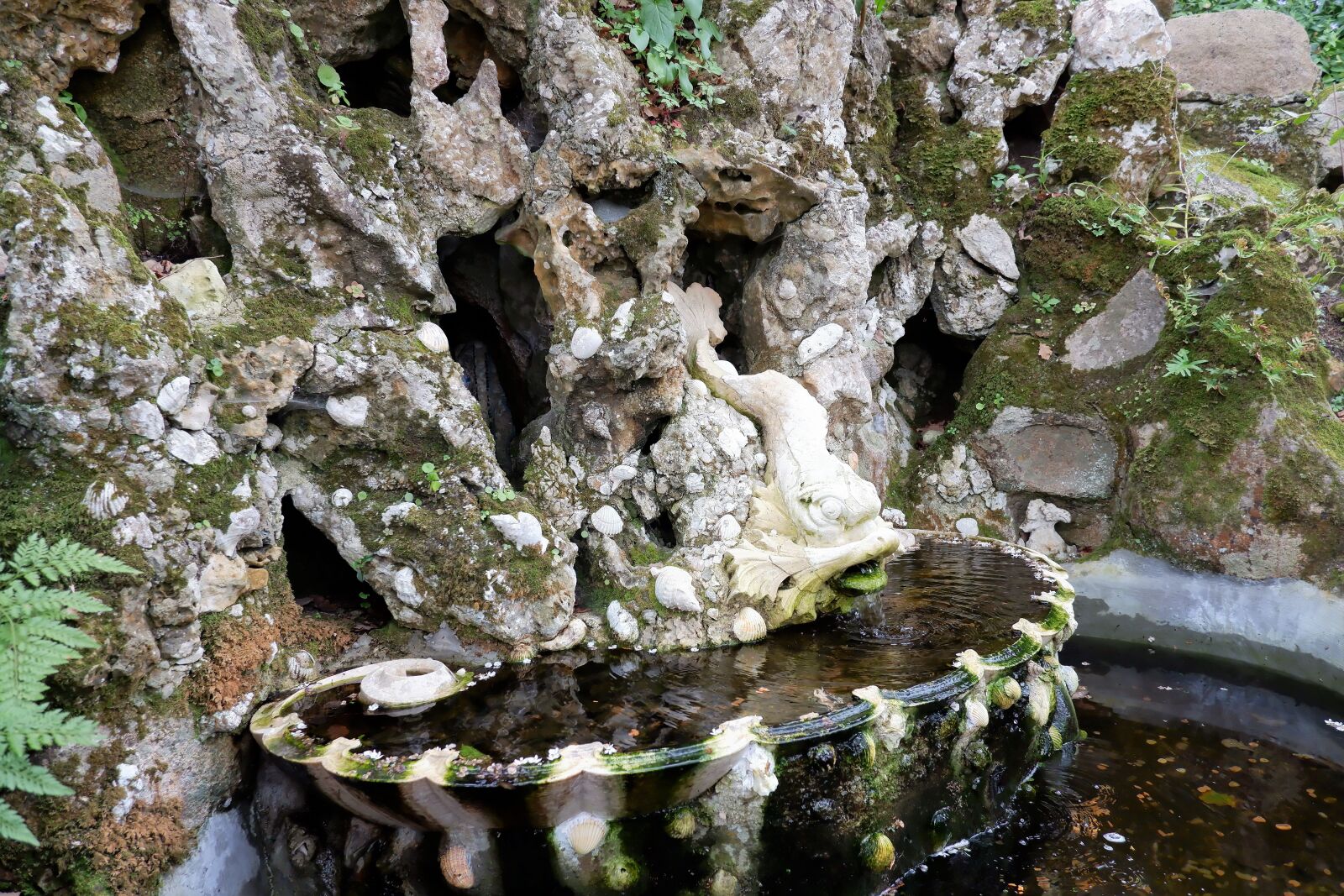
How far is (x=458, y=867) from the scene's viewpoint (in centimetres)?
351

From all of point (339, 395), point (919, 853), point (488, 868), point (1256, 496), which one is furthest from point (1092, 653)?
point (339, 395)

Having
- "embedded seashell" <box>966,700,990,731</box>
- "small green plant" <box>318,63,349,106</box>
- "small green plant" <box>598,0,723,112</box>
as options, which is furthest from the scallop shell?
"small green plant" <box>598,0,723,112</box>

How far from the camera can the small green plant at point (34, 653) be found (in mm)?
2514

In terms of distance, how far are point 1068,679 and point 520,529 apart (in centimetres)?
424

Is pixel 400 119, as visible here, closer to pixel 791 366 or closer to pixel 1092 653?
pixel 791 366

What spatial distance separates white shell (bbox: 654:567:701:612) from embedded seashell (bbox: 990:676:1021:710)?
187 cm

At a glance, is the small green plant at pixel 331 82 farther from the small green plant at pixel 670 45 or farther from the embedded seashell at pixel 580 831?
the embedded seashell at pixel 580 831

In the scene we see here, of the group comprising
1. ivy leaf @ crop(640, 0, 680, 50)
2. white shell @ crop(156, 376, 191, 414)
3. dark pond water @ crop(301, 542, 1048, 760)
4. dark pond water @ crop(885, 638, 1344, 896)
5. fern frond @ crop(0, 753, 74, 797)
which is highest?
ivy leaf @ crop(640, 0, 680, 50)

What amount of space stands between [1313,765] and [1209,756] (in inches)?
27.1

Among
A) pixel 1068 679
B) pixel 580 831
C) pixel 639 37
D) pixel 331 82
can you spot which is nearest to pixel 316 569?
pixel 580 831

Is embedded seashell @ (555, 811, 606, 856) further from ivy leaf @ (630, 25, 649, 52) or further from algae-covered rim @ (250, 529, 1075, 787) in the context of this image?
ivy leaf @ (630, 25, 649, 52)

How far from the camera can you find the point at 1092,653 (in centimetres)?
688

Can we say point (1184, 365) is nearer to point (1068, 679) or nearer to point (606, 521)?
point (1068, 679)

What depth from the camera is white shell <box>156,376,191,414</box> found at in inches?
146
